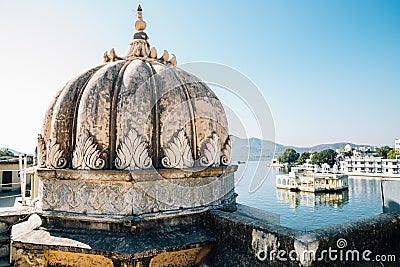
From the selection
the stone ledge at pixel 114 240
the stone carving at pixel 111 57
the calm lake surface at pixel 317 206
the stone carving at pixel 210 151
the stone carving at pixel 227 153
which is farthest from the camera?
the calm lake surface at pixel 317 206

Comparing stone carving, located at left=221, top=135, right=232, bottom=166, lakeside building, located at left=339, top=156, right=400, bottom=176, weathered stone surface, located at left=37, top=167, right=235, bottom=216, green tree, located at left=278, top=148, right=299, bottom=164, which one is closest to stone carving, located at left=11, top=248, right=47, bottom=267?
weathered stone surface, located at left=37, top=167, right=235, bottom=216

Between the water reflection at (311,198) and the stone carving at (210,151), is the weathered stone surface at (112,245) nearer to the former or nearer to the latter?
the stone carving at (210,151)

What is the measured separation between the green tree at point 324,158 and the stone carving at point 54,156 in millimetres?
103383

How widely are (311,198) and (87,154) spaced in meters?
54.2

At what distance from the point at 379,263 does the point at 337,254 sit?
84 centimetres

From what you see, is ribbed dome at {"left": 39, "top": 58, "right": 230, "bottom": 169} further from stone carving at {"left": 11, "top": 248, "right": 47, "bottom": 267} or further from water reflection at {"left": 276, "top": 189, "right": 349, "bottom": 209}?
water reflection at {"left": 276, "top": 189, "right": 349, "bottom": 209}

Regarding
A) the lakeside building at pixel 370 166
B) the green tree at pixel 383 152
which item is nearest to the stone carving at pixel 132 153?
the lakeside building at pixel 370 166

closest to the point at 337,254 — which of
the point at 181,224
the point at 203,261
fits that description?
the point at 203,261

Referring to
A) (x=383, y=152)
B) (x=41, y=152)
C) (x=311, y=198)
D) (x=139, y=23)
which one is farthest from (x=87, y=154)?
(x=383, y=152)

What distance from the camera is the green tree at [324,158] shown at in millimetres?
98375

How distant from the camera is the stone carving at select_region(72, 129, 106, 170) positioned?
195 inches

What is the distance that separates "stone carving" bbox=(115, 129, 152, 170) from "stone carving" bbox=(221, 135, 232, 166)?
5.60ft

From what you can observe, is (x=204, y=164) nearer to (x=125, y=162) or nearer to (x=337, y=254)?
(x=125, y=162)

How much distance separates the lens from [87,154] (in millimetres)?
5004
